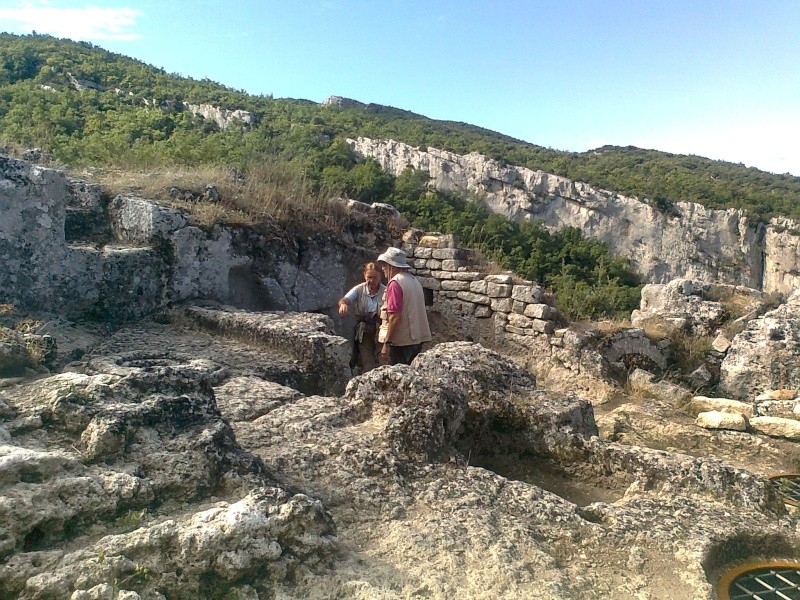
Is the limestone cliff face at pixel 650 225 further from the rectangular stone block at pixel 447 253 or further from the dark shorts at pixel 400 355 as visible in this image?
the dark shorts at pixel 400 355

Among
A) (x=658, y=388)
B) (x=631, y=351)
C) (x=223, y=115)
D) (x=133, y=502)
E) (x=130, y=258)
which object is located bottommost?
(x=658, y=388)

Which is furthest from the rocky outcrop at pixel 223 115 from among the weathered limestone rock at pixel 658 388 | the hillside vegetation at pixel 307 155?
the weathered limestone rock at pixel 658 388

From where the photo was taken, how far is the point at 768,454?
443 cm

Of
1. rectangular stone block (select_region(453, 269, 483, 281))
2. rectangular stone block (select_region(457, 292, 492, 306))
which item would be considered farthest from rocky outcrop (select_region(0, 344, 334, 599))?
rectangular stone block (select_region(453, 269, 483, 281))

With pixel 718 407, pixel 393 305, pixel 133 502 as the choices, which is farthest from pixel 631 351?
pixel 133 502

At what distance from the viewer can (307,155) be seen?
2325cm

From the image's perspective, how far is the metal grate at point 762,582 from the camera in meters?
2.04

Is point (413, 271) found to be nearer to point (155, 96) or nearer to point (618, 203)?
point (155, 96)

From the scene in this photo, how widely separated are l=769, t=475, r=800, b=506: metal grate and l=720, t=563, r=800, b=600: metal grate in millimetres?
1080

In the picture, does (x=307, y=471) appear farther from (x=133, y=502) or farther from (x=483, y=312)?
(x=483, y=312)

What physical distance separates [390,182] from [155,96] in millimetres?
11673

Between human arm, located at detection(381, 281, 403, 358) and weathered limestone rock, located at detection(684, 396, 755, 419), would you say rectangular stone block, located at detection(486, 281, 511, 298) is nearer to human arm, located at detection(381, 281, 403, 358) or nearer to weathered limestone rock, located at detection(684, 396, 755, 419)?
weathered limestone rock, located at detection(684, 396, 755, 419)

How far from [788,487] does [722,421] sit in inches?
59.9

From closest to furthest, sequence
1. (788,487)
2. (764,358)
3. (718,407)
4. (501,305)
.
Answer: (788,487), (718,407), (764,358), (501,305)
